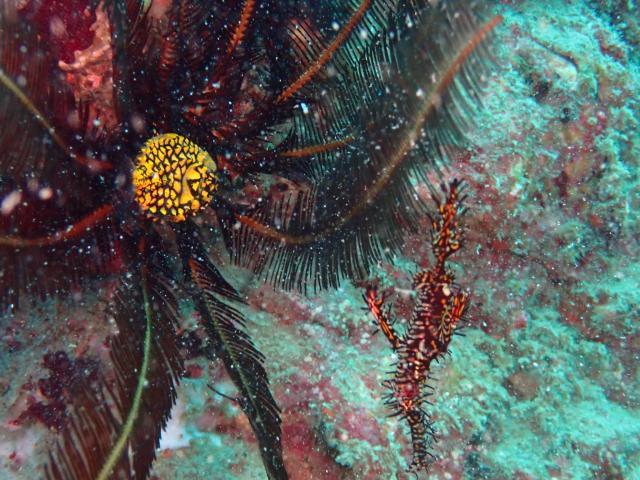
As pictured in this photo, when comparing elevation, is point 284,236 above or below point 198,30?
below

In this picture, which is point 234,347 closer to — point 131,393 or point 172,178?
point 131,393

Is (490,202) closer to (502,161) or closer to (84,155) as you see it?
(502,161)

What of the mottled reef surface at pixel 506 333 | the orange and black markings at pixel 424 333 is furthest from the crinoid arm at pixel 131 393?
the orange and black markings at pixel 424 333

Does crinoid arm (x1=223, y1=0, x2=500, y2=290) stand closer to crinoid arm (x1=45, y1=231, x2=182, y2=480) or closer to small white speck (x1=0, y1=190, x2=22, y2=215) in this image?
crinoid arm (x1=45, y1=231, x2=182, y2=480)

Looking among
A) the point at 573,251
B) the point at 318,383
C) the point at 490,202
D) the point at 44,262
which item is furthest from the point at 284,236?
the point at 573,251

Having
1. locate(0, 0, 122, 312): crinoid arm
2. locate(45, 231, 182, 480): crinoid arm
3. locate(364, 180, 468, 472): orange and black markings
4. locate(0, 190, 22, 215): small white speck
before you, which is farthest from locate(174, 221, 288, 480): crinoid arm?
locate(0, 190, 22, 215): small white speck

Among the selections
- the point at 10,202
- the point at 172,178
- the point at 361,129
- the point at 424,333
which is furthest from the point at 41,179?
the point at 424,333
